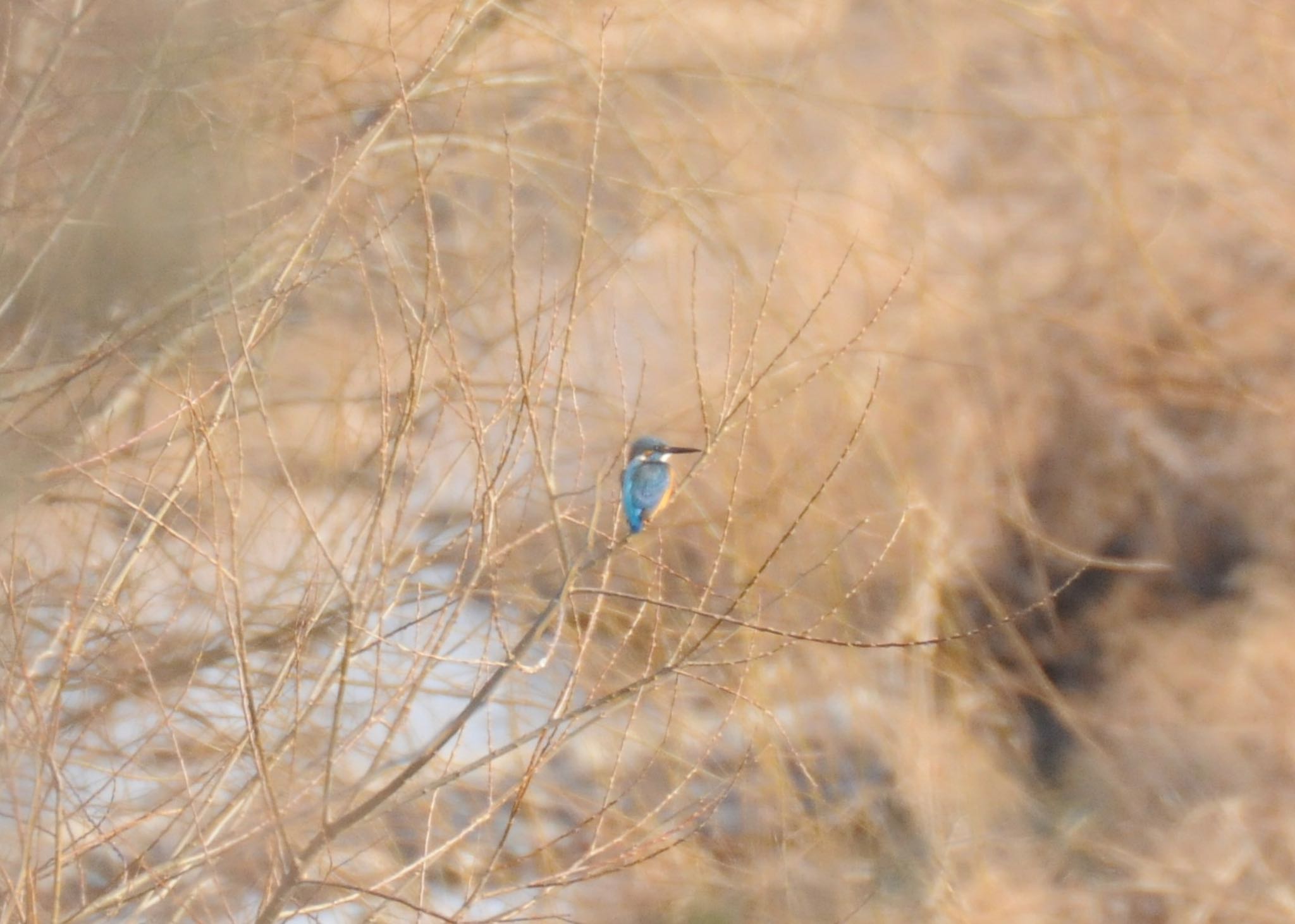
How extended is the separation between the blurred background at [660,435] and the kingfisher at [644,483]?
16 centimetres

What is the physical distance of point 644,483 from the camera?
2.87 meters

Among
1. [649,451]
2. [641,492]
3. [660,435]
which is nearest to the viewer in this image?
[641,492]

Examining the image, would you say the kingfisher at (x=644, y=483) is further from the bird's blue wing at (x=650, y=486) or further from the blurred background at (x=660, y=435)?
the blurred background at (x=660, y=435)

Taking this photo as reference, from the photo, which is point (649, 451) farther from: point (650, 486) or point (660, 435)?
point (660, 435)

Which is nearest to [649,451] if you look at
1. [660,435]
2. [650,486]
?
[650,486]

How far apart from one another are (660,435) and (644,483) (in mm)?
1235

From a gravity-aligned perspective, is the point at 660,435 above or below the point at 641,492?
below

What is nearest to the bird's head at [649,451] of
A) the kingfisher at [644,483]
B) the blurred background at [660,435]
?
the kingfisher at [644,483]

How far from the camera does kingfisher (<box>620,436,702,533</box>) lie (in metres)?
2.83

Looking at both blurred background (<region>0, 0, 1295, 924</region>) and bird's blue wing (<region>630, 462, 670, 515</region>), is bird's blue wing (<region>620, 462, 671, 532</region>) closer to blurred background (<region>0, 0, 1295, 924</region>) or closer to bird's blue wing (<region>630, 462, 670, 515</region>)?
bird's blue wing (<region>630, 462, 670, 515</region>)

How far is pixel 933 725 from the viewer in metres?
4.47

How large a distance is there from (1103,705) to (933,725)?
992 mm

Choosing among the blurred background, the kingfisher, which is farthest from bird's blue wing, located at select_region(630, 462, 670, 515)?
the blurred background

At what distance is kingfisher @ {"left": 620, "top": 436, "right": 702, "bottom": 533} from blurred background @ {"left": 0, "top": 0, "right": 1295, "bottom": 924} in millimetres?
159
